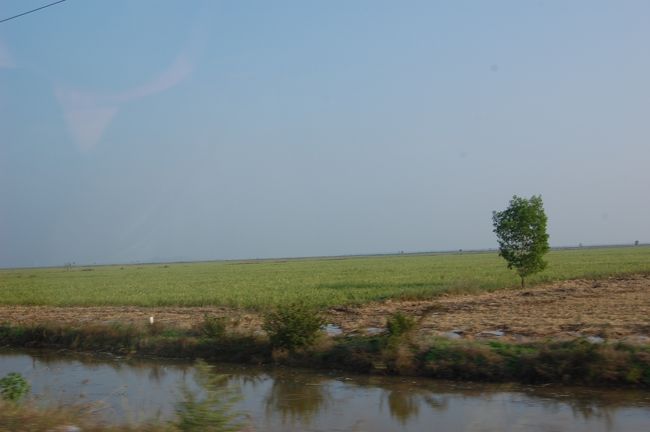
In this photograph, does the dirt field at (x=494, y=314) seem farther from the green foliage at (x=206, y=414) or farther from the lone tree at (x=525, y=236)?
the green foliage at (x=206, y=414)

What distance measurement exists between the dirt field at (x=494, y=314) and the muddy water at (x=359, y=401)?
2.50 metres

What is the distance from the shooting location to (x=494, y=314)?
21.2 metres

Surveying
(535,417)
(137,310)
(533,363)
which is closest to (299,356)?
(533,363)

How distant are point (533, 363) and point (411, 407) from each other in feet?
9.67

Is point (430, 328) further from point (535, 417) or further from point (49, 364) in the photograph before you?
point (49, 364)

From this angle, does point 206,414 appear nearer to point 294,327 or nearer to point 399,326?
point 399,326

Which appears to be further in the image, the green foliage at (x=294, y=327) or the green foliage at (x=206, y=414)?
the green foliage at (x=294, y=327)

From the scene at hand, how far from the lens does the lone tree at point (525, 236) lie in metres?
36.2

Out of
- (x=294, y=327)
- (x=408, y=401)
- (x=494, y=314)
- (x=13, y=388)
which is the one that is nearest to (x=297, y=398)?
(x=408, y=401)

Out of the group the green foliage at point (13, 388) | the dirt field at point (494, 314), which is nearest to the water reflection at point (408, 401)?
the dirt field at point (494, 314)

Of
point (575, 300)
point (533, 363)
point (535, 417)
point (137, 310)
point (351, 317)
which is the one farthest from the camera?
point (137, 310)

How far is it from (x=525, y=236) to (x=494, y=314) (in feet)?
53.9

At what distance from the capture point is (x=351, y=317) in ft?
71.8

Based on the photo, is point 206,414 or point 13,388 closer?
point 206,414
